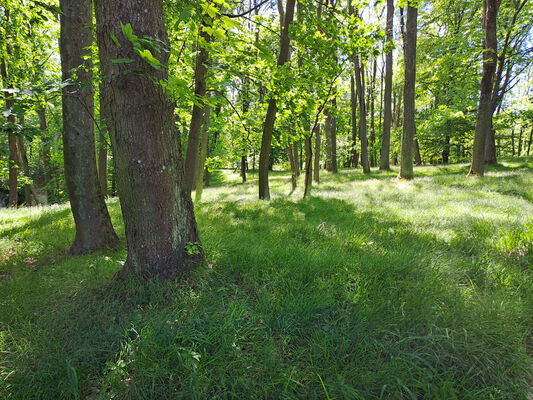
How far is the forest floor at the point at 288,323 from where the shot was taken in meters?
1.65

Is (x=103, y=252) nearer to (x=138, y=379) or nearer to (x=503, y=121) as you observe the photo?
(x=138, y=379)

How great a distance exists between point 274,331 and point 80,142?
4261mm

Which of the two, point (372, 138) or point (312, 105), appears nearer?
point (312, 105)

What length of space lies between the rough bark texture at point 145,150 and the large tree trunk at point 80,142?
2022 millimetres

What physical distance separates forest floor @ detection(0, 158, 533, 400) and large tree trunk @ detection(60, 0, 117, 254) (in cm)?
52

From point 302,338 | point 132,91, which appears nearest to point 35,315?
point 132,91

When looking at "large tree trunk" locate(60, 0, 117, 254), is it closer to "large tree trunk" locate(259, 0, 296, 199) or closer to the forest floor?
the forest floor

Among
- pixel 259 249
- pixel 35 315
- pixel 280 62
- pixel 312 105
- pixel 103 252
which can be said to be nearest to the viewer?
pixel 35 315

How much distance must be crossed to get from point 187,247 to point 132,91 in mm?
1732

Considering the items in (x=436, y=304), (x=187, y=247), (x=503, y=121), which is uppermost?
(x=503, y=121)

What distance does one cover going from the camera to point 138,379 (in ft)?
5.49

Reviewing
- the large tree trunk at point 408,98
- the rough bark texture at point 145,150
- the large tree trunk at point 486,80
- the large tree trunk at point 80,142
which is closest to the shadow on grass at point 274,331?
the rough bark texture at point 145,150

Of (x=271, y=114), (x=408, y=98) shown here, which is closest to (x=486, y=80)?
(x=408, y=98)

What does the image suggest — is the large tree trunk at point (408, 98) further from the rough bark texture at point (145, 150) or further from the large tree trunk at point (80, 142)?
the large tree trunk at point (80, 142)
